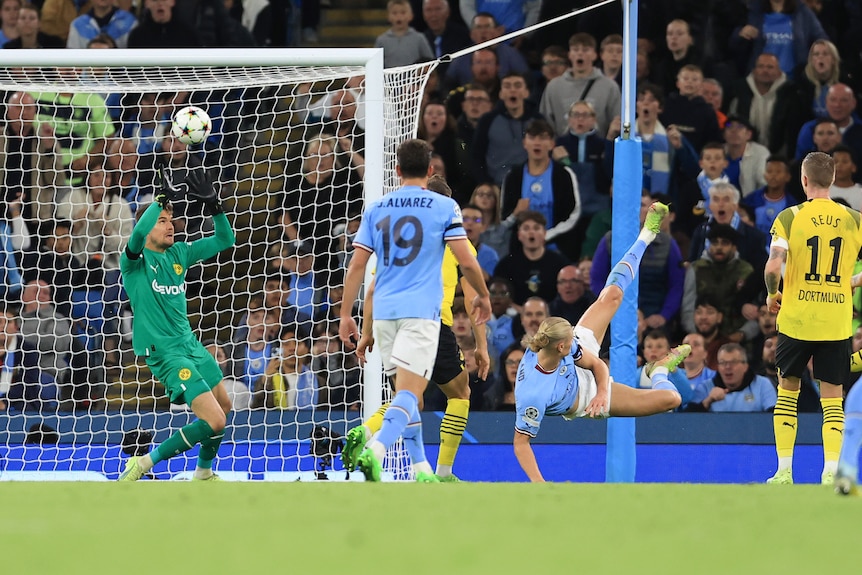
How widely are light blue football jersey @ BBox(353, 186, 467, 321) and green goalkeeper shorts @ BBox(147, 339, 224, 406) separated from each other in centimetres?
207

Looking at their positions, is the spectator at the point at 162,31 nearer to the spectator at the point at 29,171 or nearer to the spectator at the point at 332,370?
the spectator at the point at 29,171

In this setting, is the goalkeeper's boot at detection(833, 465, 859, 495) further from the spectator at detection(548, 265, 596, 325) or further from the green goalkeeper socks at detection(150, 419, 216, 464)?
the spectator at detection(548, 265, 596, 325)

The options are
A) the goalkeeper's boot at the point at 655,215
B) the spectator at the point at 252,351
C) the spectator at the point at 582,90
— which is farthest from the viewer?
the spectator at the point at 582,90

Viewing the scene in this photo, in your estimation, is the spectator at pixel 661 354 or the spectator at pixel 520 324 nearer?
the spectator at pixel 661 354

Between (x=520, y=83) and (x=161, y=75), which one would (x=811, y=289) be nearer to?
(x=520, y=83)

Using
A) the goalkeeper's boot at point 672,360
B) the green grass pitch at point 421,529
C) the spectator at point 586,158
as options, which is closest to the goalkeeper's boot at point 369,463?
the green grass pitch at point 421,529

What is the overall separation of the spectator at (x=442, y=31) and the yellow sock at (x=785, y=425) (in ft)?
17.6

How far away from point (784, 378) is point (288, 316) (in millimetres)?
4185

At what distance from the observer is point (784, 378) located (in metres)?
8.09

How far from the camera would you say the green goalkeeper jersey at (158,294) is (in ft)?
28.2

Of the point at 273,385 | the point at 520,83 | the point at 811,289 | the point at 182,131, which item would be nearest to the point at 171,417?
the point at 273,385

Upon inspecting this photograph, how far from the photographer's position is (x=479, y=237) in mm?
11242

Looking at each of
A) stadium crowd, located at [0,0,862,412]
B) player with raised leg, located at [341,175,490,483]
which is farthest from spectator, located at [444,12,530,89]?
player with raised leg, located at [341,175,490,483]

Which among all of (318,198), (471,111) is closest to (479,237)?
(471,111)
